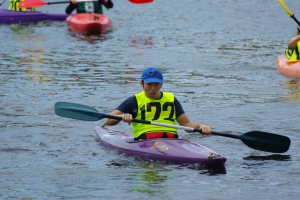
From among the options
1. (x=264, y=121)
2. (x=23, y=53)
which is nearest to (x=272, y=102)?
(x=264, y=121)

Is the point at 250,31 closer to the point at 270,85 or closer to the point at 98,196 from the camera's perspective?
the point at 270,85

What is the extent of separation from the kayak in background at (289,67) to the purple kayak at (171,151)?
6369mm

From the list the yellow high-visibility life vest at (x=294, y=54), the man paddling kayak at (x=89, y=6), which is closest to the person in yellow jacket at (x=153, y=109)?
the yellow high-visibility life vest at (x=294, y=54)

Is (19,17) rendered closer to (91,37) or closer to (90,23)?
(90,23)

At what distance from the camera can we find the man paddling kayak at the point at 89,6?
2380 cm

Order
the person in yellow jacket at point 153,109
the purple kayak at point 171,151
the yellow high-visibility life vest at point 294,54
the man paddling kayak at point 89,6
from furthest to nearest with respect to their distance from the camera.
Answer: the man paddling kayak at point 89,6 → the yellow high-visibility life vest at point 294,54 → the person in yellow jacket at point 153,109 → the purple kayak at point 171,151

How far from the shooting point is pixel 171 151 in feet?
31.6

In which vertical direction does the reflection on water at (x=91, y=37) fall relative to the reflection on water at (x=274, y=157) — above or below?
below

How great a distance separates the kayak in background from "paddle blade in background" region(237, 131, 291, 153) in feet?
20.2

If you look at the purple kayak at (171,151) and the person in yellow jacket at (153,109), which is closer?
the purple kayak at (171,151)

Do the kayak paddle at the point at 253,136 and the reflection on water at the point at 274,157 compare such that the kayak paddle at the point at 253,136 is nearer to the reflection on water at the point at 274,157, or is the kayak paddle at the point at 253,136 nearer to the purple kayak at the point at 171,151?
the reflection on water at the point at 274,157

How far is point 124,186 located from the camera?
8.91m

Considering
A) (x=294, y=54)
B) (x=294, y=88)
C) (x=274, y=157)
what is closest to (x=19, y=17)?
(x=294, y=54)

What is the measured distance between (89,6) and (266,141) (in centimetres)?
1488
